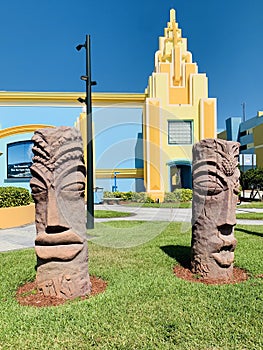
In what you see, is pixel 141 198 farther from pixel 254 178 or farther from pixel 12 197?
pixel 12 197

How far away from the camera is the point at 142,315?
3.23 m

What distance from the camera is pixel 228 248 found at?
453 centimetres

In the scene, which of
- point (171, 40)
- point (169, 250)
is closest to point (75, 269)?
point (169, 250)

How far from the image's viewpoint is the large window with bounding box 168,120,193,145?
65.0ft

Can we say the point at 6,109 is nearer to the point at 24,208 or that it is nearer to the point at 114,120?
the point at 114,120

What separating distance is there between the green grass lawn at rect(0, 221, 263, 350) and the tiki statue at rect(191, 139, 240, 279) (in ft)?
1.43

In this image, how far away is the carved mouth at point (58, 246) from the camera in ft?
12.3

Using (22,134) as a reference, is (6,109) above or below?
above

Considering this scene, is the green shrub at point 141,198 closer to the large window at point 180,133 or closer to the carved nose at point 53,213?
the large window at point 180,133

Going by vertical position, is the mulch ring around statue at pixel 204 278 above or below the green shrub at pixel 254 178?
below

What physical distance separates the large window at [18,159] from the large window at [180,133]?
9.45 meters

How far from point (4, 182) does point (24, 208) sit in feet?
34.5

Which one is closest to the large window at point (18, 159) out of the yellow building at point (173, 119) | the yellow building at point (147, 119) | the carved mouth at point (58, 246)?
the yellow building at point (147, 119)

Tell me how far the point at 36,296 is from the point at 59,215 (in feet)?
3.68
